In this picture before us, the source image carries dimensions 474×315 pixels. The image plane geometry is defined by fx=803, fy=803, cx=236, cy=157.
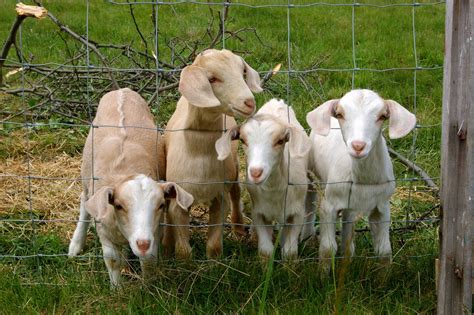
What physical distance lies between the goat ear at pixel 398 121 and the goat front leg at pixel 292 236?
2.73 ft

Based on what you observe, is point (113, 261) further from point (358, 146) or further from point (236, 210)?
point (358, 146)

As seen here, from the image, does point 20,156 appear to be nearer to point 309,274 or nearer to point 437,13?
point 309,274

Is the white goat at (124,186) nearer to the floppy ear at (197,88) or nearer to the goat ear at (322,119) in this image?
the floppy ear at (197,88)

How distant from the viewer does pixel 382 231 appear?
14.1ft

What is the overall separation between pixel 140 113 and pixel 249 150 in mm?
1207

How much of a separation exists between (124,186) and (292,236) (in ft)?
3.34

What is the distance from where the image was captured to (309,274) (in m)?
4.09

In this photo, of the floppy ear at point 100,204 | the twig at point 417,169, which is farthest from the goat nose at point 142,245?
the twig at point 417,169

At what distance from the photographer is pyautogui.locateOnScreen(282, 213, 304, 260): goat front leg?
434 centimetres

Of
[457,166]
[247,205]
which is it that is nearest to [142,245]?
[457,166]

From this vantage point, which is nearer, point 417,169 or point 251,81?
point 251,81

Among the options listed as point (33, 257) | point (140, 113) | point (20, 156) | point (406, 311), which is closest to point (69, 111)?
point (20, 156)

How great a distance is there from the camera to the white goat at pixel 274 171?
12.9ft

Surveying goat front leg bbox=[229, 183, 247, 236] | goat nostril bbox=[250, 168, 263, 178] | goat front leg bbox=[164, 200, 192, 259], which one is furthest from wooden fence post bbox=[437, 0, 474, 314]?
goat front leg bbox=[229, 183, 247, 236]
